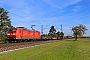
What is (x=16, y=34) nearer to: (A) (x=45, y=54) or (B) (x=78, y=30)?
(A) (x=45, y=54)

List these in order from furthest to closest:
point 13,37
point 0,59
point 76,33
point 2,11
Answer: point 76,33 < point 2,11 < point 13,37 < point 0,59

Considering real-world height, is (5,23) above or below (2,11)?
below

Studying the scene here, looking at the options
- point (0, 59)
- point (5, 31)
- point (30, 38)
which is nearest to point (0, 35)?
point (5, 31)

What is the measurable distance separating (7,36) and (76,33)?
5545cm

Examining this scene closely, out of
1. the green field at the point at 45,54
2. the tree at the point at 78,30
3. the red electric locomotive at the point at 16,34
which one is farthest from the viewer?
the tree at the point at 78,30

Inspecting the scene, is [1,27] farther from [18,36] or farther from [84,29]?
[84,29]

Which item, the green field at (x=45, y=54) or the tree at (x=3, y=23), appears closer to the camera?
the green field at (x=45, y=54)

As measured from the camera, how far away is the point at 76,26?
3952 inches

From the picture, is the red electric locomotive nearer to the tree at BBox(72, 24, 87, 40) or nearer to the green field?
the green field

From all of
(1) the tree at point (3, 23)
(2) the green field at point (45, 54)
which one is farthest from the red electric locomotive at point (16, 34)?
(2) the green field at point (45, 54)

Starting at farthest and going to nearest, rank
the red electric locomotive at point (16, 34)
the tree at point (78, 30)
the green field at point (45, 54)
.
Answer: the tree at point (78, 30) < the red electric locomotive at point (16, 34) < the green field at point (45, 54)

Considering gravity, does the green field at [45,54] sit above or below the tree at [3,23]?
below

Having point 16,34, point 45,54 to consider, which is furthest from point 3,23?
point 45,54

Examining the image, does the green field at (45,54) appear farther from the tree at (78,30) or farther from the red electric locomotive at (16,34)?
the tree at (78,30)
